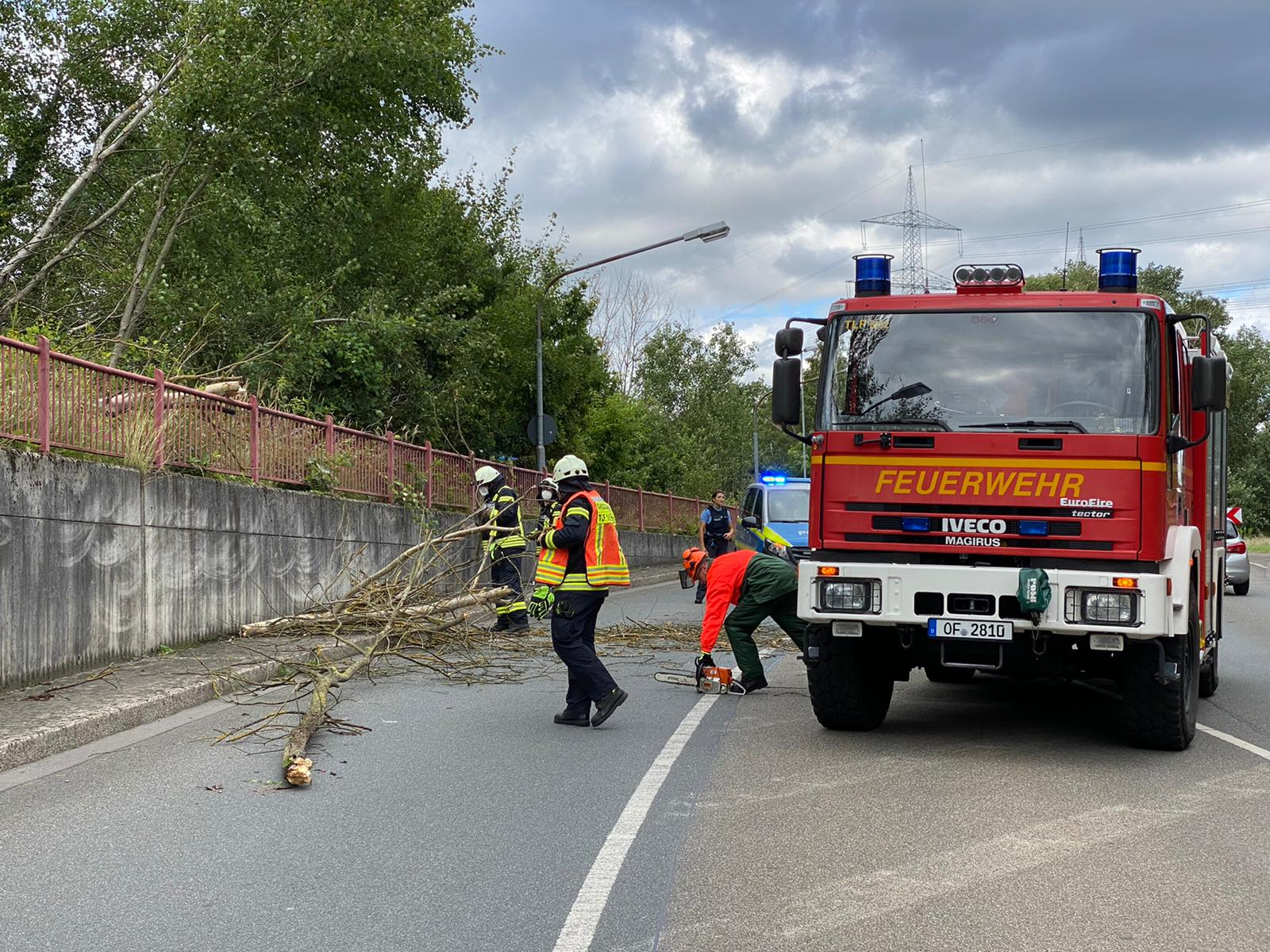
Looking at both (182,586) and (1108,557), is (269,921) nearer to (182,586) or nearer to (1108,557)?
(1108,557)

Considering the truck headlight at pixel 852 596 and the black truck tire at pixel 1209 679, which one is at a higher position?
the truck headlight at pixel 852 596

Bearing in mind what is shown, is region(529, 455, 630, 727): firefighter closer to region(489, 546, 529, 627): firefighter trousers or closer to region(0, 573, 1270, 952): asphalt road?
region(0, 573, 1270, 952): asphalt road

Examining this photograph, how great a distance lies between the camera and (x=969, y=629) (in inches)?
302

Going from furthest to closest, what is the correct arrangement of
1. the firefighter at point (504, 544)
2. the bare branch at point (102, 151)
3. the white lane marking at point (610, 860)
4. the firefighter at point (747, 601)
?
the bare branch at point (102, 151) → the firefighter at point (504, 544) → the firefighter at point (747, 601) → the white lane marking at point (610, 860)

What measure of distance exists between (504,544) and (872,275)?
25.2 feet

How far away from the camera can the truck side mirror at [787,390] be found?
27.0 feet

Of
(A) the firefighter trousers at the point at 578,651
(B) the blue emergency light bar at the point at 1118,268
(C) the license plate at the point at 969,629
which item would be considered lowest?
(A) the firefighter trousers at the point at 578,651

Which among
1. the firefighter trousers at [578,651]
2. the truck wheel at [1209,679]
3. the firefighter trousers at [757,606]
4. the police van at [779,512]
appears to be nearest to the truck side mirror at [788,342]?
the firefighter trousers at [578,651]

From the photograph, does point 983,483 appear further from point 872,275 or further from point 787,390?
point 872,275

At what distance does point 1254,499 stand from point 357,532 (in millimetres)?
72848

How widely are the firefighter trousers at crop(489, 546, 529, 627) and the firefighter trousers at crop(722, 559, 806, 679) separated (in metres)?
4.81

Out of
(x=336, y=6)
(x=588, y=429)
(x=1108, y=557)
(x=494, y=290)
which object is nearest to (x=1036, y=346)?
(x=1108, y=557)

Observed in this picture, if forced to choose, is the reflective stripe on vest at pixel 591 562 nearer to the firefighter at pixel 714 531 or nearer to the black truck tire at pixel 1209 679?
the black truck tire at pixel 1209 679

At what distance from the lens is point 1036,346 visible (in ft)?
26.5
